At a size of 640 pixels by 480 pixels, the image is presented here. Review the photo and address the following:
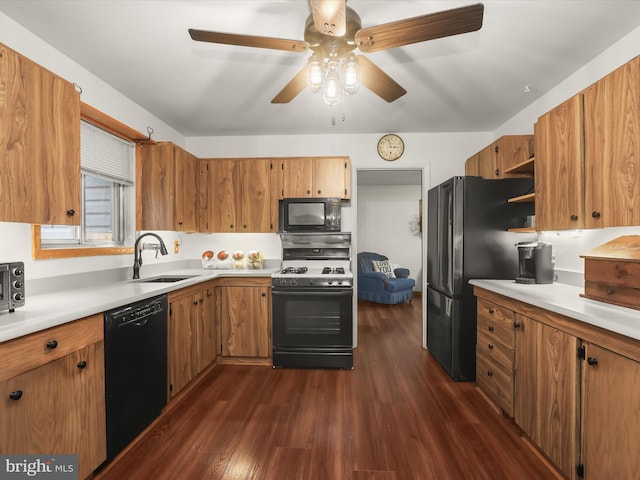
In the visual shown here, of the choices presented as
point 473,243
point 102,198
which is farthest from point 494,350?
point 102,198

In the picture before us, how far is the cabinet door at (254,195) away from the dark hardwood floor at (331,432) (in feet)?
5.04

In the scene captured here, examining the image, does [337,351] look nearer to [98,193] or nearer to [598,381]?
[598,381]

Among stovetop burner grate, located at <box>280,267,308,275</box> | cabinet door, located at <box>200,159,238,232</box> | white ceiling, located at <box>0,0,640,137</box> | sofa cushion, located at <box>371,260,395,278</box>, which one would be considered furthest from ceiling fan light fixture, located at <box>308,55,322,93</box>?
sofa cushion, located at <box>371,260,395,278</box>

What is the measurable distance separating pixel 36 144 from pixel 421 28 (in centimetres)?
196

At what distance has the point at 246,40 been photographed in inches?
57.8

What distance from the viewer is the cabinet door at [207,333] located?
2.84 m

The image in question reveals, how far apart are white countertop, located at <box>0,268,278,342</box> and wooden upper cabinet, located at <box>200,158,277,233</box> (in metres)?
1.09

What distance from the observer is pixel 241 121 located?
3373 millimetres

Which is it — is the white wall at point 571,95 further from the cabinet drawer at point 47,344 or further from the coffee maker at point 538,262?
the cabinet drawer at point 47,344

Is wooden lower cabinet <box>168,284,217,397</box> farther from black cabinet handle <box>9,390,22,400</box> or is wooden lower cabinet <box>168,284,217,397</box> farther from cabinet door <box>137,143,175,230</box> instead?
black cabinet handle <box>9,390,22,400</box>

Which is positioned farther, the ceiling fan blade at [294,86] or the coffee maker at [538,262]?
the coffee maker at [538,262]

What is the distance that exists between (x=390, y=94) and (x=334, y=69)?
465 mm

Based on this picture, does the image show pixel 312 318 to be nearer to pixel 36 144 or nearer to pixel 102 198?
pixel 102 198

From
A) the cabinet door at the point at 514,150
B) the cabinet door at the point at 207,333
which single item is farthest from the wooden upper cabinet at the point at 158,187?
the cabinet door at the point at 514,150
